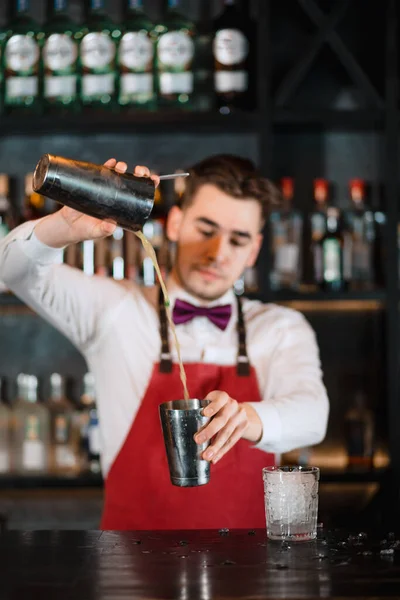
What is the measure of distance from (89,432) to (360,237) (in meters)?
1.03

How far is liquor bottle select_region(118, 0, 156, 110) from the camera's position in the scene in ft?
8.90

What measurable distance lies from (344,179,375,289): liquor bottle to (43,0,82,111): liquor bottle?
0.91 metres

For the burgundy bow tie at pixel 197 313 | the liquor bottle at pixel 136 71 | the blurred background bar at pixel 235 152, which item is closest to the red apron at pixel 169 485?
the burgundy bow tie at pixel 197 313

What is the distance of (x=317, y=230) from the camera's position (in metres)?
2.79

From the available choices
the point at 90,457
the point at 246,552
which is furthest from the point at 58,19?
the point at 246,552

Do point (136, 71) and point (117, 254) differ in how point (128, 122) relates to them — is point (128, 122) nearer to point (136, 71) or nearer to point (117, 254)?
point (136, 71)

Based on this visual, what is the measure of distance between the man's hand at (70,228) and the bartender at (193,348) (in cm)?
14

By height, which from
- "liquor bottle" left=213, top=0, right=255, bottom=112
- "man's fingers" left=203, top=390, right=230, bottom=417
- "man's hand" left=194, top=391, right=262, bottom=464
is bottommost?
"man's hand" left=194, top=391, right=262, bottom=464

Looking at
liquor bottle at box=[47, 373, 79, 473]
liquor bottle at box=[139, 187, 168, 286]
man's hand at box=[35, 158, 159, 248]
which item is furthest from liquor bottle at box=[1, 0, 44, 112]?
man's hand at box=[35, 158, 159, 248]

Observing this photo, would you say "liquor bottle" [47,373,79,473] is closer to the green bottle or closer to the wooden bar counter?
the green bottle

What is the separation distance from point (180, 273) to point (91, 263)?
2.36 feet

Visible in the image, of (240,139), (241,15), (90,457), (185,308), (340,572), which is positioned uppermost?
(241,15)

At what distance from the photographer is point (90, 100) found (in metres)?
2.74

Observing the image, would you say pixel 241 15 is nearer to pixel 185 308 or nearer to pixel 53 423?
pixel 185 308
